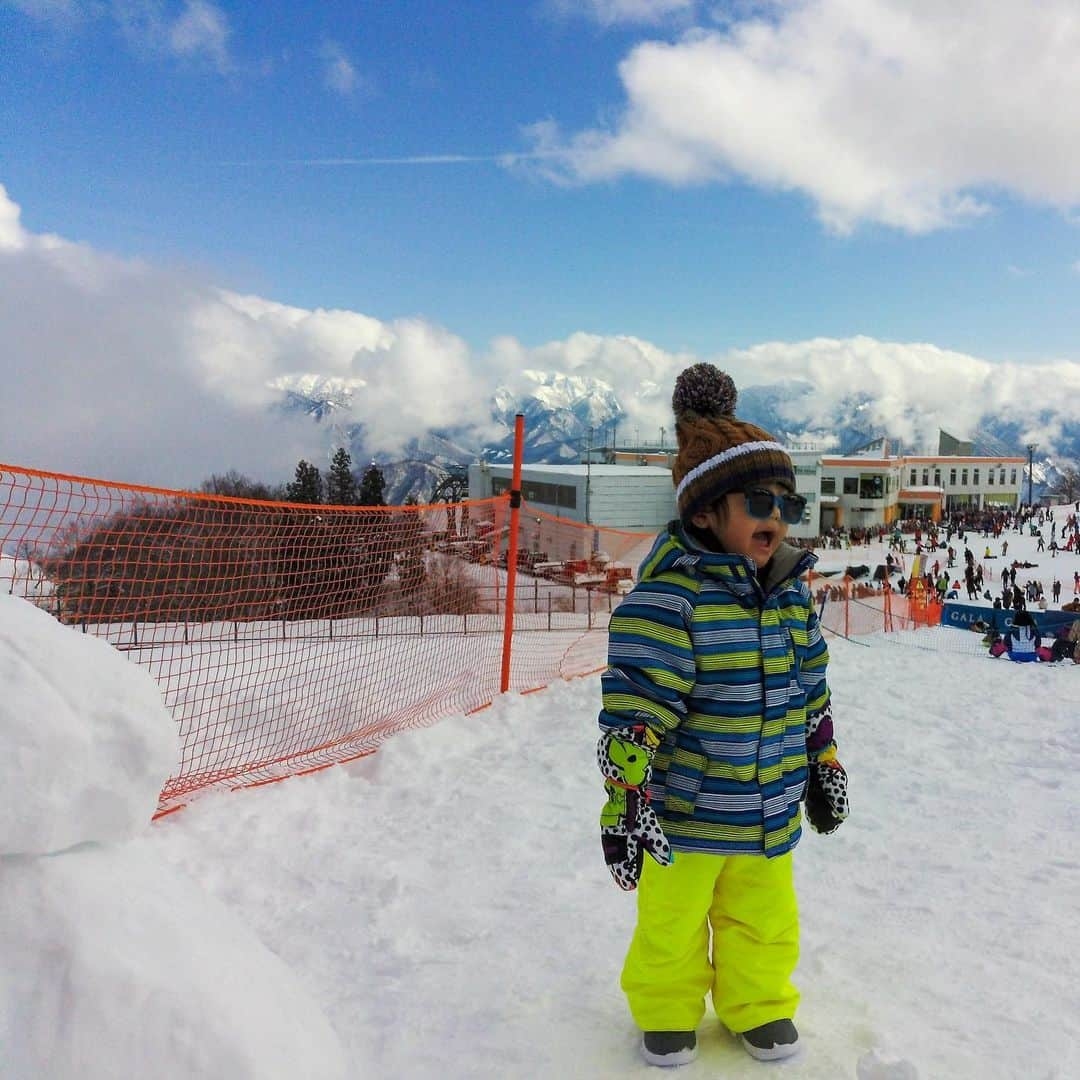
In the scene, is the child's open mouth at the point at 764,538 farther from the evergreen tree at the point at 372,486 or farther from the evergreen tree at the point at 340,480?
the evergreen tree at the point at 340,480

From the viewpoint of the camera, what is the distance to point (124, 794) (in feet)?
5.46

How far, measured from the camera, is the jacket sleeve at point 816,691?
2.22m

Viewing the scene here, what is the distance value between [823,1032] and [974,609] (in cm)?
2126

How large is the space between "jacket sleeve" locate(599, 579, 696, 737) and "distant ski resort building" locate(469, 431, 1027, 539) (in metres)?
36.8

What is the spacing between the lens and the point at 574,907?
2828mm

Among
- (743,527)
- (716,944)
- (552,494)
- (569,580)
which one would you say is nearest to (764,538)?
(743,527)

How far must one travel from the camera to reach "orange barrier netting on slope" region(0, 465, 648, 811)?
14.0 feet

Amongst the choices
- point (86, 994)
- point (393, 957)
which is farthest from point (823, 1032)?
point (86, 994)

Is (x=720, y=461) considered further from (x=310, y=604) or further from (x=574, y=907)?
(x=310, y=604)

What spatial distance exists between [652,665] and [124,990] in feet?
4.15

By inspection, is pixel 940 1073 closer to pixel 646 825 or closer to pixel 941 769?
pixel 646 825

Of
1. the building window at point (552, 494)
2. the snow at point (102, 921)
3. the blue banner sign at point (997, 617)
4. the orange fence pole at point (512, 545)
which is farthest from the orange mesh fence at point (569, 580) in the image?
the building window at point (552, 494)

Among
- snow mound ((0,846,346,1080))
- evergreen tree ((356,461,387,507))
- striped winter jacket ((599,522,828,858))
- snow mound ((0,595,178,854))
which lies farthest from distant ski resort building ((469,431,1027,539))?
snow mound ((0,846,346,1080))

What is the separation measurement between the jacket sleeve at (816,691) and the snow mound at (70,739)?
1.66 m
